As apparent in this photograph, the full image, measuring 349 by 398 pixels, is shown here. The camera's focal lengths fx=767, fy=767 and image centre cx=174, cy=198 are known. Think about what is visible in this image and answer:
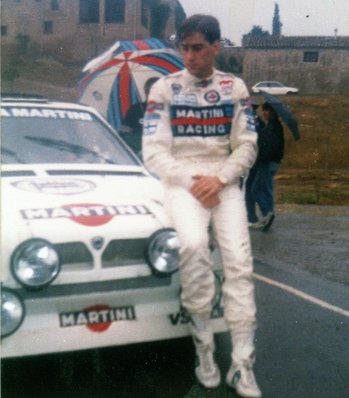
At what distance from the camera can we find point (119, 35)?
202 ft

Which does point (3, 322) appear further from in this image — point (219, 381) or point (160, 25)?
point (160, 25)

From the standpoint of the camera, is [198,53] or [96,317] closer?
[96,317]

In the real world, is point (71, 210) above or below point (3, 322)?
above

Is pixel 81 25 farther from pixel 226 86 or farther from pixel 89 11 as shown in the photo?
pixel 226 86

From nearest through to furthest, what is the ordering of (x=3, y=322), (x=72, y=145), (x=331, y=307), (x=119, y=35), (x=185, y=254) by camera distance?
(x=3, y=322) < (x=185, y=254) < (x=72, y=145) < (x=331, y=307) < (x=119, y=35)

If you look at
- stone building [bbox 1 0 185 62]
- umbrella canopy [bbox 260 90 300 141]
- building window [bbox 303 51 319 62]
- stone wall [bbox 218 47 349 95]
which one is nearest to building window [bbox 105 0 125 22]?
stone building [bbox 1 0 185 62]

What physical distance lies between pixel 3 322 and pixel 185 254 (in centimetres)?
102

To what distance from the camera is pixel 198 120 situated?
14.6ft

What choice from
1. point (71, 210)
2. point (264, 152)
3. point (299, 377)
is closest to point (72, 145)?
point (71, 210)

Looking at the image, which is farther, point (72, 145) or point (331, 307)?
point (331, 307)

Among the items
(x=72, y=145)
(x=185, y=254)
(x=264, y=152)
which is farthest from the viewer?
(x=264, y=152)

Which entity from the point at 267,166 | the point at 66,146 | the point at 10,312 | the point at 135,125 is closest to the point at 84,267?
the point at 10,312

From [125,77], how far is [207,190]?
5.39m

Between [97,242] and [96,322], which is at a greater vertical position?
[97,242]
